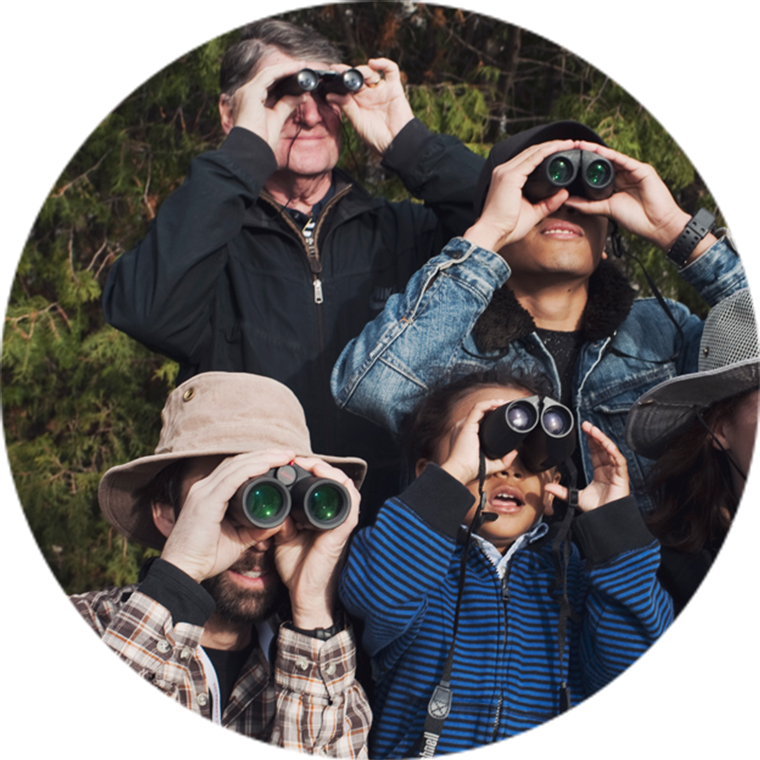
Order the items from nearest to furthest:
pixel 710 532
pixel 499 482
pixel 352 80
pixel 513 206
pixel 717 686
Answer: pixel 717 686 < pixel 499 482 < pixel 710 532 < pixel 513 206 < pixel 352 80

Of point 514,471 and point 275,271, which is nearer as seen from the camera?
point 514,471

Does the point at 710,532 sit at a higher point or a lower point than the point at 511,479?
lower

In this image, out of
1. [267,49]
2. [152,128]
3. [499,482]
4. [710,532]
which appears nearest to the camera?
[499,482]

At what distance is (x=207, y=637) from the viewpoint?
2082 mm

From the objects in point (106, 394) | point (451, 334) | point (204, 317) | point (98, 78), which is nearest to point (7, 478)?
point (106, 394)

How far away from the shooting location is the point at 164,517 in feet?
7.38

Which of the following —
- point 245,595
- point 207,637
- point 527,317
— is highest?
point 527,317

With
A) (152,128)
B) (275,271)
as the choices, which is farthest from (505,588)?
(152,128)

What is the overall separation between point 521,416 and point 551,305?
0.70 m

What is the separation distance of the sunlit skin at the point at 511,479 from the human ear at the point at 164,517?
65cm

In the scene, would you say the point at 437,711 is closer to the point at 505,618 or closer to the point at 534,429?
the point at 505,618

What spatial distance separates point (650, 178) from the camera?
250 cm

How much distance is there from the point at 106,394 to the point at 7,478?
66cm

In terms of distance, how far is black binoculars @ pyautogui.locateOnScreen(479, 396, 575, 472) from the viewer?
1871 mm
